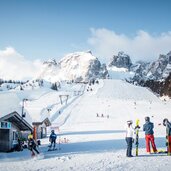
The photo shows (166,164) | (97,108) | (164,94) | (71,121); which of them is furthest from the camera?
(164,94)

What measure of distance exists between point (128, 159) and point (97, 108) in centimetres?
8259

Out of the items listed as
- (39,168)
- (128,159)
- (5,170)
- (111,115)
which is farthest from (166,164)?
(111,115)

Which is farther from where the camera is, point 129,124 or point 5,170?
point 129,124

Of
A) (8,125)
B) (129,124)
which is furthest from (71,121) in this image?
(129,124)

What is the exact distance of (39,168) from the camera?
15.4m

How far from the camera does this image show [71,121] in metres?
76.4

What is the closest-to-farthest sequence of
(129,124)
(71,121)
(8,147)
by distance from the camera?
1. (129,124)
2. (8,147)
3. (71,121)

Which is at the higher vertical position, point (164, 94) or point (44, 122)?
point (164, 94)

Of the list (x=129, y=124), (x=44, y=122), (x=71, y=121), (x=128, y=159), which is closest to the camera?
(x=128, y=159)

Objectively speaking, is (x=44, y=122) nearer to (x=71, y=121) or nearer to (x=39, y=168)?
(x=71, y=121)

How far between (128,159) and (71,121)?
59543 millimetres

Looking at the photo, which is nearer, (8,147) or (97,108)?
(8,147)

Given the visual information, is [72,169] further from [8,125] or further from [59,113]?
[59,113]

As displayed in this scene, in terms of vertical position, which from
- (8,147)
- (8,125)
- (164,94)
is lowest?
(8,147)
